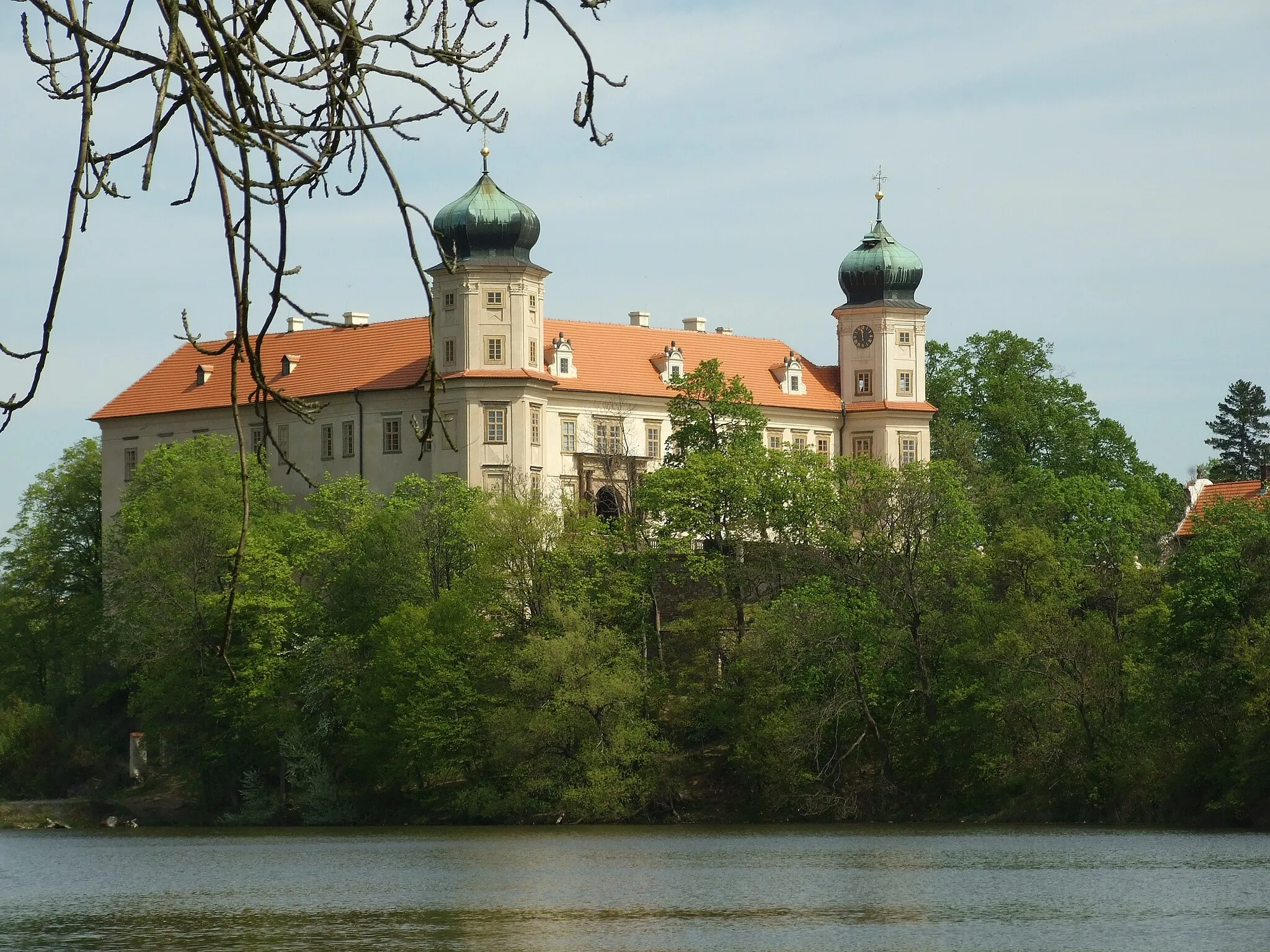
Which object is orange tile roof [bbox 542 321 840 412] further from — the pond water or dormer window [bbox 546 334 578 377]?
the pond water

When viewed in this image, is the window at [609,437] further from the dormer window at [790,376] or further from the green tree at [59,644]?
the green tree at [59,644]

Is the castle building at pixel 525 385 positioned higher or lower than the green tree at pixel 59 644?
higher

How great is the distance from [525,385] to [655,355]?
29.7ft

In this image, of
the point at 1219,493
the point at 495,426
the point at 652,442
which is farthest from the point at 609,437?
the point at 1219,493

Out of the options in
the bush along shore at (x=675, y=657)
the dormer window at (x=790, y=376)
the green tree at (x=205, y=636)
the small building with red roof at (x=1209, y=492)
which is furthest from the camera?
the dormer window at (x=790, y=376)

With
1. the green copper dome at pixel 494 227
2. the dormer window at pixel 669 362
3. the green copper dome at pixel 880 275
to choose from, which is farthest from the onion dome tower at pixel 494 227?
the green copper dome at pixel 880 275

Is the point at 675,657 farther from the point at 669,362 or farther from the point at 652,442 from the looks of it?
the point at 669,362

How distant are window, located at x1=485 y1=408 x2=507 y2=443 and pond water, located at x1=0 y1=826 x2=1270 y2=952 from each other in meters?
21.2

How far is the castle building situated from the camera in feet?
245

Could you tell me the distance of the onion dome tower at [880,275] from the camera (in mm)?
84250

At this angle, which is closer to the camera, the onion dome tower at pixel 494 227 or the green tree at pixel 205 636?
the green tree at pixel 205 636

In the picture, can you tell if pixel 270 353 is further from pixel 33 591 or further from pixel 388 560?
pixel 388 560

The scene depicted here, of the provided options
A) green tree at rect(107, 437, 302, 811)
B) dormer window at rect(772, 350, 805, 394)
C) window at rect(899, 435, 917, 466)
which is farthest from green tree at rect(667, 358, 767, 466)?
dormer window at rect(772, 350, 805, 394)

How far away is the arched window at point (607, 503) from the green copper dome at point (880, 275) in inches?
561
